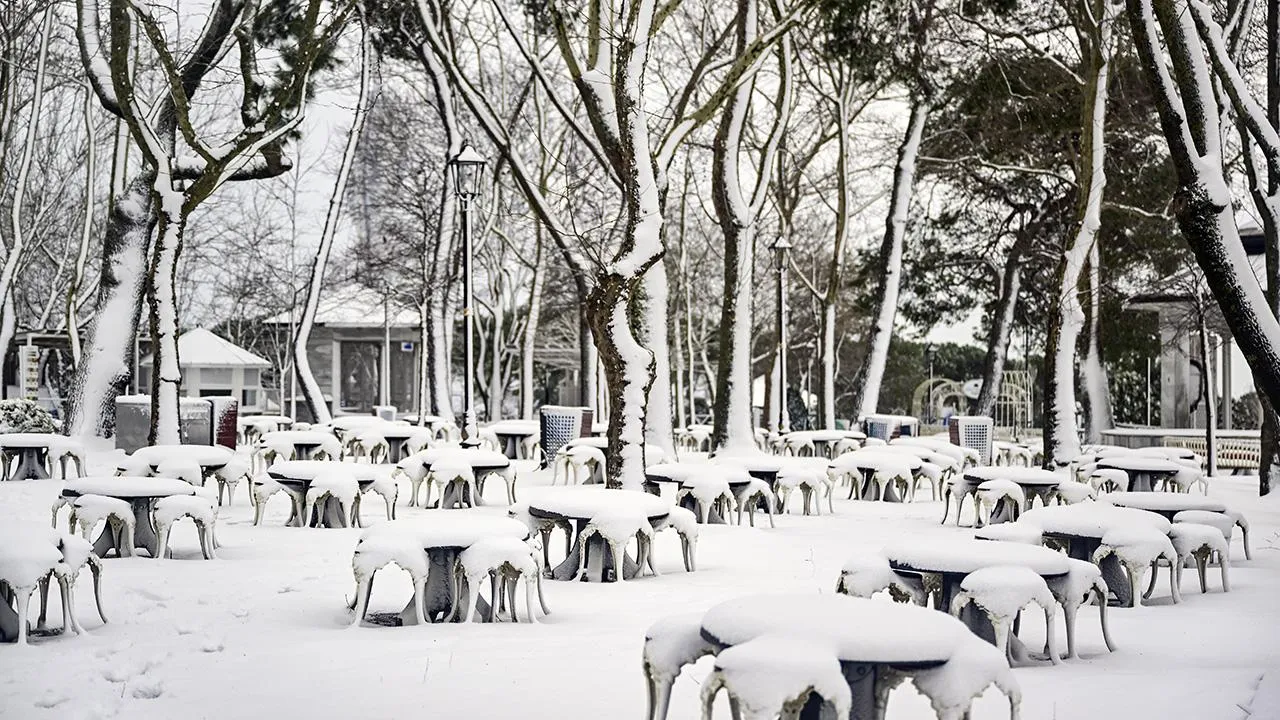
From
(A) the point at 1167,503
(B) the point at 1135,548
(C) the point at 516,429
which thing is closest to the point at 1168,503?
(A) the point at 1167,503

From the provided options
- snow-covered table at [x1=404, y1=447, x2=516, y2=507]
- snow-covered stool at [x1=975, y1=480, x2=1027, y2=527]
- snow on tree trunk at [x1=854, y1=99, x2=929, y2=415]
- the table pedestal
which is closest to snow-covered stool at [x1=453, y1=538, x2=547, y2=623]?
the table pedestal

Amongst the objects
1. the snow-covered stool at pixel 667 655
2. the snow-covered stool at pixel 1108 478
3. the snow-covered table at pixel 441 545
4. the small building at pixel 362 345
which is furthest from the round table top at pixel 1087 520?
the small building at pixel 362 345

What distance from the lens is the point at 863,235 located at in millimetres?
40781

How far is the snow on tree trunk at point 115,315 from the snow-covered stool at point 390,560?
45.0 feet

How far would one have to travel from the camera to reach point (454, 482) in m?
14.8

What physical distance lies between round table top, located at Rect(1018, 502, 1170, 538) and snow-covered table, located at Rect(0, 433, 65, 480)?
12.6 meters

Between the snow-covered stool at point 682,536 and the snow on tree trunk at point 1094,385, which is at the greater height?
the snow on tree trunk at point 1094,385

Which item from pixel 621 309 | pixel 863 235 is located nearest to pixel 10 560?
pixel 621 309

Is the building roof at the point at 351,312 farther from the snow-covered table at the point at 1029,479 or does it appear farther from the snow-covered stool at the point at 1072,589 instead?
the snow-covered stool at the point at 1072,589

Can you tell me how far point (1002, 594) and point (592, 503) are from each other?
3.71 meters

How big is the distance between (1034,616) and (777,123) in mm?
14553

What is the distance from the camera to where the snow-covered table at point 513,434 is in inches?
857

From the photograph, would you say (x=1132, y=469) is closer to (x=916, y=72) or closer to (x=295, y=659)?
(x=916, y=72)

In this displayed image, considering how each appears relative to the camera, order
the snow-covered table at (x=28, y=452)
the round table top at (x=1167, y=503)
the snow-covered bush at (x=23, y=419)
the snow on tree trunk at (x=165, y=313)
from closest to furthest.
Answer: the round table top at (x=1167, y=503) → the snow-covered table at (x=28, y=452) → the snow on tree trunk at (x=165, y=313) → the snow-covered bush at (x=23, y=419)
